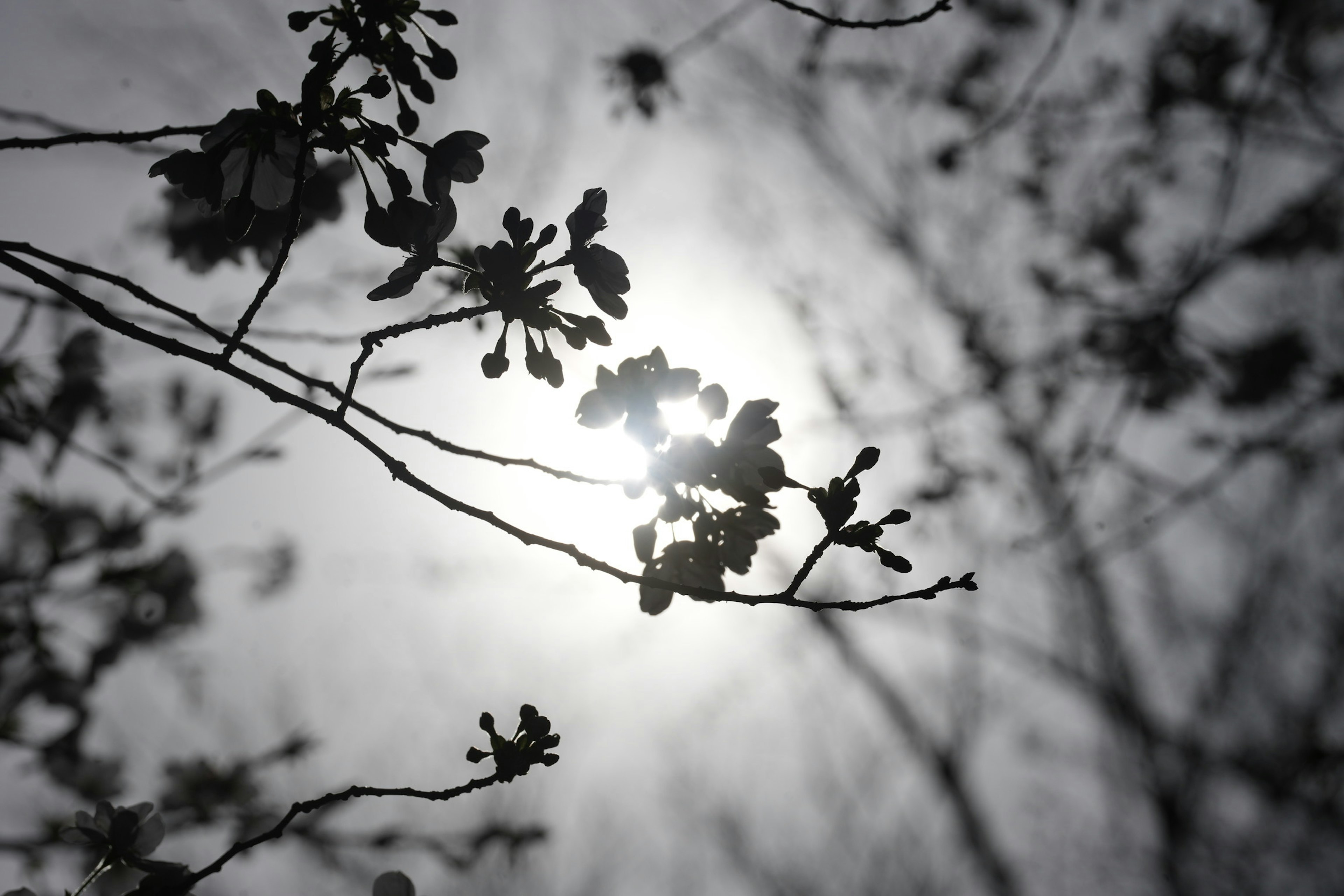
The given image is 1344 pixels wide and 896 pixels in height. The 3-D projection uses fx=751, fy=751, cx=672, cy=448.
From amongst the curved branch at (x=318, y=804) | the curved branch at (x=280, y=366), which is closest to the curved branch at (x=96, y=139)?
the curved branch at (x=280, y=366)

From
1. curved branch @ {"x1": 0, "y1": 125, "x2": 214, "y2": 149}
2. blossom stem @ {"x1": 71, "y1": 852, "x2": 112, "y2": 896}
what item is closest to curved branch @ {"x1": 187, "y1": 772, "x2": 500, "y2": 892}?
blossom stem @ {"x1": 71, "y1": 852, "x2": 112, "y2": 896}

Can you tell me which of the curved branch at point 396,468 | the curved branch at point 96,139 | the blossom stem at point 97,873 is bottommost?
Result: the blossom stem at point 97,873

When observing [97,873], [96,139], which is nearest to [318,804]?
[97,873]

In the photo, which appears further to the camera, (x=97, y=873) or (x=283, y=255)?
(x=97, y=873)

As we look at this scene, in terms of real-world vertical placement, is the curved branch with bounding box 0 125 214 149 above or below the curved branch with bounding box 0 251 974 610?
above

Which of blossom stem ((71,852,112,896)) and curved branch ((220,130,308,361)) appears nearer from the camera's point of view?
curved branch ((220,130,308,361))

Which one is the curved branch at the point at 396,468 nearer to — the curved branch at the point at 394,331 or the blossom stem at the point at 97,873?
the curved branch at the point at 394,331

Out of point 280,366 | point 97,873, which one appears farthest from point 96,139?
point 97,873

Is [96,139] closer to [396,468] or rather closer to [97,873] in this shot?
[396,468]

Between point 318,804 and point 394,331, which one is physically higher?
point 394,331

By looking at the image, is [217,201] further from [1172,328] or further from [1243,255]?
[1243,255]

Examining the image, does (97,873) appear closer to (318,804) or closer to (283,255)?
(318,804)

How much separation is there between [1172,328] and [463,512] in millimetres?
4022

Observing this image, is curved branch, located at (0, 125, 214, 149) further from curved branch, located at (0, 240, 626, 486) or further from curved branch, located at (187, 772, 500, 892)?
curved branch, located at (187, 772, 500, 892)
